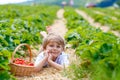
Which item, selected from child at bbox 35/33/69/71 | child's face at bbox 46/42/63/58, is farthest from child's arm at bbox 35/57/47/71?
child's face at bbox 46/42/63/58

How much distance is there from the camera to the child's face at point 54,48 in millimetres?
6445

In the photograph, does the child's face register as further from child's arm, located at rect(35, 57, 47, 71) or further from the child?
child's arm, located at rect(35, 57, 47, 71)

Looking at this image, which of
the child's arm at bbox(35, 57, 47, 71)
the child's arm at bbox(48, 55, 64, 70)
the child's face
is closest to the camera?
the child's arm at bbox(35, 57, 47, 71)

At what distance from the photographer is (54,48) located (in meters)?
6.45

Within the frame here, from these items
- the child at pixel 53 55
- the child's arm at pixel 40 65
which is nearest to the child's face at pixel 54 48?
the child at pixel 53 55

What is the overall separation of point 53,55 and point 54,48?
0.48 feet

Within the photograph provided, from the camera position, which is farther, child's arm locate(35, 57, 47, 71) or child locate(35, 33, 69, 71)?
child locate(35, 33, 69, 71)

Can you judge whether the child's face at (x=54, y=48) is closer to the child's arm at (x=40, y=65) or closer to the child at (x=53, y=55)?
the child at (x=53, y=55)

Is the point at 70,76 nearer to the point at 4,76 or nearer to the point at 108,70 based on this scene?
the point at 4,76

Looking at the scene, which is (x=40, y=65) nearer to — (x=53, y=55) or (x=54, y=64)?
(x=54, y=64)

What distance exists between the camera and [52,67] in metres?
6.54

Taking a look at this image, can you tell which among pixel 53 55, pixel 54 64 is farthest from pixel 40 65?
pixel 53 55

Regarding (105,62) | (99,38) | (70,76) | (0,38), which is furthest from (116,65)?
(0,38)

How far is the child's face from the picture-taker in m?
6.45
